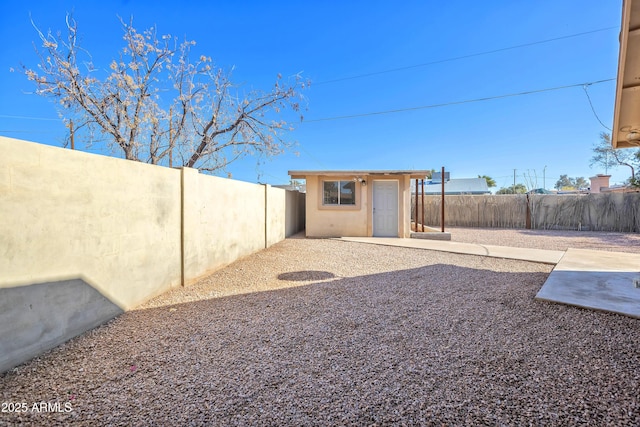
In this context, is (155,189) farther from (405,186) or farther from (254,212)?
(405,186)

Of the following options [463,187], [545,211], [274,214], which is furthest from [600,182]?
[274,214]

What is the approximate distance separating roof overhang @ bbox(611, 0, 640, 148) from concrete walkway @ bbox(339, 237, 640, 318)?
2354mm

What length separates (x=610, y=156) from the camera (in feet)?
62.1

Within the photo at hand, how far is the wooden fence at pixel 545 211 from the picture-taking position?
41.2 ft

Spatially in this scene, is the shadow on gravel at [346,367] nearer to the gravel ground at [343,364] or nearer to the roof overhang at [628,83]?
the gravel ground at [343,364]

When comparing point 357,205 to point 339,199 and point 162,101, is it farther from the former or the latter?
point 162,101

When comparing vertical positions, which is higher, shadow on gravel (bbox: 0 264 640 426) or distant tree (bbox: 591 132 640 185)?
distant tree (bbox: 591 132 640 185)

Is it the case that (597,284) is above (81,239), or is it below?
below

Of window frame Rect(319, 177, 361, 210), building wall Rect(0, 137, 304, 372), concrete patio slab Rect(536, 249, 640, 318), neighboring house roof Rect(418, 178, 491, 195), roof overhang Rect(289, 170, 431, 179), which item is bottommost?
concrete patio slab Rect(536, 249, 640, 318)

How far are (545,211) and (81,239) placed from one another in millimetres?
17881

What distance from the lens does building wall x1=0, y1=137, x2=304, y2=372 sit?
2.21 metres

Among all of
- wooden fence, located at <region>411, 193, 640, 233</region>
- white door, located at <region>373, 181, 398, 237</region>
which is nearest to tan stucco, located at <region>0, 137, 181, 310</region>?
white door, located at <region>373, 181, 398, 237</region>

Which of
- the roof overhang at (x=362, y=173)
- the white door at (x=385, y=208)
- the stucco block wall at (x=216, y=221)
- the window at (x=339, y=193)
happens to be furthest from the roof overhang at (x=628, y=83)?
the window at (x=339, y=193)

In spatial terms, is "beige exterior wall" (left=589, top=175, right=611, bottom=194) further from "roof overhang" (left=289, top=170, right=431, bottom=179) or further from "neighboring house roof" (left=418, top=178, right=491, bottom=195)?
"roof overhang" (left=289, top=170, right=431, bottom=179)
